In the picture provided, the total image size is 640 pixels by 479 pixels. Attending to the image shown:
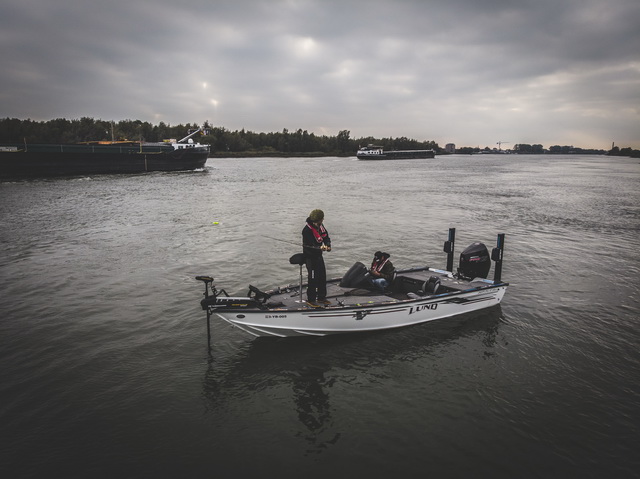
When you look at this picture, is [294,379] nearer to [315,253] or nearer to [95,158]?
[315,253]

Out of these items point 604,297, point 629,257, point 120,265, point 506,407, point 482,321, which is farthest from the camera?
point 629,257

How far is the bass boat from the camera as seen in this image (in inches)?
376

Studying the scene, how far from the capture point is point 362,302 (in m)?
10.8

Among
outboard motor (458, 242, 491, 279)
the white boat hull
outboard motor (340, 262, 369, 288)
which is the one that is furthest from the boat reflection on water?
outboard motor (458, 242, 491, 279)

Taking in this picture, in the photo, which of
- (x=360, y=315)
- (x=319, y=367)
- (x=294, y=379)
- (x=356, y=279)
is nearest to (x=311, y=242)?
(x=360, y=315)

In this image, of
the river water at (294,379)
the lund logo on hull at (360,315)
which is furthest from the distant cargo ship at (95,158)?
the lund logo on hull at (360,315)

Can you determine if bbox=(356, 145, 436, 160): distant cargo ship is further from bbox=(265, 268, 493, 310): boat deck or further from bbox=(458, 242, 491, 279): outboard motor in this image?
bbox=(265, 268, 493, 310): boat deck

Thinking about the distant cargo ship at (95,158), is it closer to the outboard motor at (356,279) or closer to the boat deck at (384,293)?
the boat deck at (384,293)

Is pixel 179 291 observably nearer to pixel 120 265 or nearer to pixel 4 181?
pixel 120 265

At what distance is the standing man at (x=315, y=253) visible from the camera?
9.88 m

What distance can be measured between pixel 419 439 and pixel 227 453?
3.53 metres

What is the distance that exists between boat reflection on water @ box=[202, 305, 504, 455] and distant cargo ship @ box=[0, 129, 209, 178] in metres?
63.9

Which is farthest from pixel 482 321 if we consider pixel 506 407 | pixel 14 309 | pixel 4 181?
pixel 4 181

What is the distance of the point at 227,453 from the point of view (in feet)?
21.9
